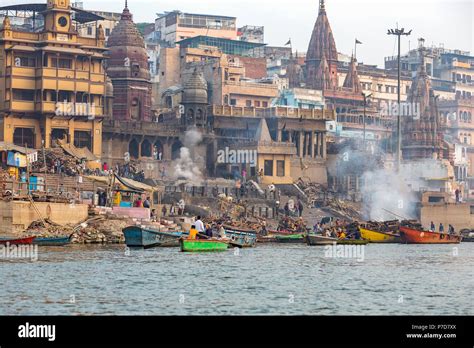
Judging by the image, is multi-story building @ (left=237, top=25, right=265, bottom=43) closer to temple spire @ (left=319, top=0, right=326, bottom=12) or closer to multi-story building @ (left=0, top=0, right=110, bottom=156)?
temple spire @ (left=319, top=0, right=326, bottom=12)

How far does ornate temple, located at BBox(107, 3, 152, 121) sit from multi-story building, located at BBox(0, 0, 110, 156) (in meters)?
14.0

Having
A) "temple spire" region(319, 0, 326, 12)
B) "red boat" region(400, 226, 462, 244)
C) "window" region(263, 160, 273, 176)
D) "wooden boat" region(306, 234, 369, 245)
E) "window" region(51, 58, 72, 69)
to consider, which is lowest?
"red boat" region(400, 226, 462, 244)

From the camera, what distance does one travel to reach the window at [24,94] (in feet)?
303

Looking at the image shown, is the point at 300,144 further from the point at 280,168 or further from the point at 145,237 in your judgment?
the point at 145,237

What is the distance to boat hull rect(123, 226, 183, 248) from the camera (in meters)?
65.1

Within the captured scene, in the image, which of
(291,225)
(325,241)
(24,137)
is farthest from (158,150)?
(325,241)

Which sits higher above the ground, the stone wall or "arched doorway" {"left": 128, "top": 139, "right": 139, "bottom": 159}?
"arched doorway" {"left": 128, "top": 139, "right": 139, "bottom": 159}

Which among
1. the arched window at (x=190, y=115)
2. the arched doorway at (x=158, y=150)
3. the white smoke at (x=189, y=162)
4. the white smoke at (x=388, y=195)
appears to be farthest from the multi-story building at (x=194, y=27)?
the white smoke at (x=189, y=162)

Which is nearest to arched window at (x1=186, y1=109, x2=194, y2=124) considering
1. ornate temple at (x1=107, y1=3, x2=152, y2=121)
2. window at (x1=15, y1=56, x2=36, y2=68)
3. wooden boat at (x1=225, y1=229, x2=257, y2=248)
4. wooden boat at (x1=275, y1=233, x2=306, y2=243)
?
ornate temple at (x1=107, y1=3, x2=152, y2=121)

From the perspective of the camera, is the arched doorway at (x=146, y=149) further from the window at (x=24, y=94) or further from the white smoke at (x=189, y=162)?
the window at (x=24, y=94)

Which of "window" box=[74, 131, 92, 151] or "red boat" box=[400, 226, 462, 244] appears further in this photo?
"window" box=[74, 131, 92, 151]

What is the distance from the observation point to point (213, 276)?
4950cm
